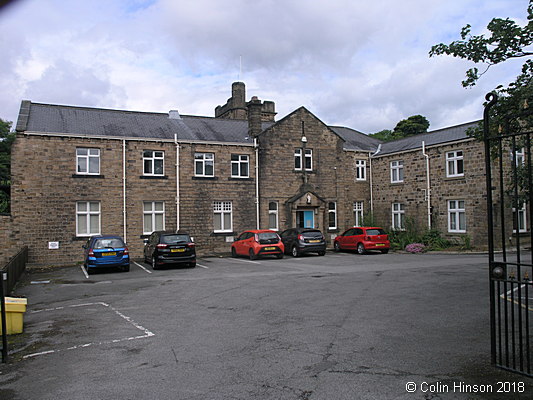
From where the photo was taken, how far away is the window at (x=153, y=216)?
24.8m

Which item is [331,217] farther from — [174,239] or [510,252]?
[174,239]

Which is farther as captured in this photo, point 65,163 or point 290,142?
point 290,142

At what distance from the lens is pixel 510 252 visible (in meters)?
22.7

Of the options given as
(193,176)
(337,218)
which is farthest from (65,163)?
(337,218)

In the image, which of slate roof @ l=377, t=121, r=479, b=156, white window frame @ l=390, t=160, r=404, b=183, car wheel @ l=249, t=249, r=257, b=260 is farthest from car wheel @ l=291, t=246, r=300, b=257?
slate roof @ l=377, t=121, r=479, b=156

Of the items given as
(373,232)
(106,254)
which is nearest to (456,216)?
(373,232)

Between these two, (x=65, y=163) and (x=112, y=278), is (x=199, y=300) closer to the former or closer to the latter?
(x=112, y=278)

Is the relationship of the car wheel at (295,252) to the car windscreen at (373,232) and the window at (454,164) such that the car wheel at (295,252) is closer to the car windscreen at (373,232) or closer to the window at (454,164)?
the car windscreen at (373,232)

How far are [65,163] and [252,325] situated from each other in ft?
59.1

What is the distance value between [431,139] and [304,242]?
11.9 meters

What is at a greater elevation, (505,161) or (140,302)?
(505,161)

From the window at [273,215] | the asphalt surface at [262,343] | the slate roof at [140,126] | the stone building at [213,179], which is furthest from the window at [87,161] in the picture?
the asphalt surface at [262,343]

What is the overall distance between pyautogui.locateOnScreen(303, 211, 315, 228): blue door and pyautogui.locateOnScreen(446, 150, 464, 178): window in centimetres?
855

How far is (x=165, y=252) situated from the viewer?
18781mm
